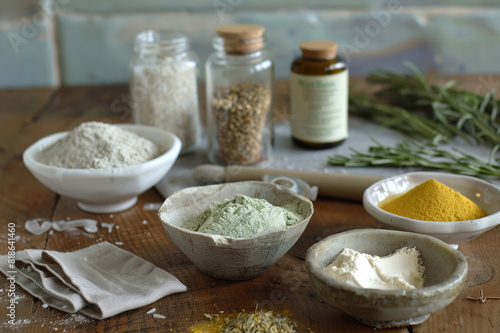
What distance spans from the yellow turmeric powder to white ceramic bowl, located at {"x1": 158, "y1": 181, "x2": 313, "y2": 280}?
0.16 metres

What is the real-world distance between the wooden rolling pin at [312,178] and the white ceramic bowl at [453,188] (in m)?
0.08

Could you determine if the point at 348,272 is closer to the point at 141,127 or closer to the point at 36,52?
the point at 141,127

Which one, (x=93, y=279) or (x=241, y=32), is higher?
(x=241, y=32)

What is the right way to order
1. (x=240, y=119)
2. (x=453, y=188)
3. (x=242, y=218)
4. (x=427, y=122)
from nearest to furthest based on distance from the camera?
(x=242, y=218) < (x=453, y=188) < (x=240, y=119) < (x=427, y=122)

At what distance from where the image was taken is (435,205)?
0.88 m

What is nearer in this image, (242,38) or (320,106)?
(242,38)

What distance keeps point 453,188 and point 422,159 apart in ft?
0.71

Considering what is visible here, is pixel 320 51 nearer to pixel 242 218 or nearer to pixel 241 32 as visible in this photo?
pixel 241 32

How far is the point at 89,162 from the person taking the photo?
102 cm

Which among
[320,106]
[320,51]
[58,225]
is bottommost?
[58,225]

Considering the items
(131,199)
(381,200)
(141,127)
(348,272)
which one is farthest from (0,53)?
(348,272)

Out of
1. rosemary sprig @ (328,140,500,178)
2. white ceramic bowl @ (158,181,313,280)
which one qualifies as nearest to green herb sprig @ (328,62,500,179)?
rosemary sprig @ (328,140,500,178)

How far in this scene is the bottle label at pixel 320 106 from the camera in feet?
4.21

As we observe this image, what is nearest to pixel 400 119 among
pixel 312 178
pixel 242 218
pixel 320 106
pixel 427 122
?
pixel 427 122
